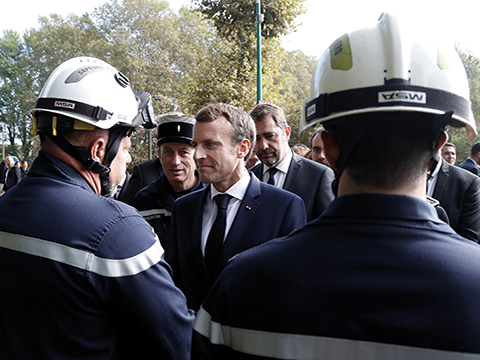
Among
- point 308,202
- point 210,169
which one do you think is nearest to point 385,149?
point 210,169

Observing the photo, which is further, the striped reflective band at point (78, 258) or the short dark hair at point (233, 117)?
the short dark hair at point (233, 117)

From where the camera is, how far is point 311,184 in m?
4.14

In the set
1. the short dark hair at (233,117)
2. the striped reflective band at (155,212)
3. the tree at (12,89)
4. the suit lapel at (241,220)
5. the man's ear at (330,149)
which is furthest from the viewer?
the tree at (12,89)

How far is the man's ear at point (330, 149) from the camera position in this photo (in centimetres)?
131

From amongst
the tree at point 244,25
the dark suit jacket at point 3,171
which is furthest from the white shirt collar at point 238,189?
the dark suit jacket at point 3,171

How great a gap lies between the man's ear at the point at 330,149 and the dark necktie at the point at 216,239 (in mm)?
1691

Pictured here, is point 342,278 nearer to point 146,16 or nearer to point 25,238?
point 25,238

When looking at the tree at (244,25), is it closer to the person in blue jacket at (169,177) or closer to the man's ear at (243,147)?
the person in blue jacket at (169,177)

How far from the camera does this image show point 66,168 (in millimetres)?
2031

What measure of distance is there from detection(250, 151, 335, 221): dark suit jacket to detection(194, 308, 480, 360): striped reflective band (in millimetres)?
2801

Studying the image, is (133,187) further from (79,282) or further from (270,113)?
(79,282)

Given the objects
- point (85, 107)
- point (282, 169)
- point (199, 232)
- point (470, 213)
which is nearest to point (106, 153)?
point (85, 107)

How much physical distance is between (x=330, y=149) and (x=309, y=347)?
1.80ft

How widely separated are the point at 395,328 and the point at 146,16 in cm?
3977
